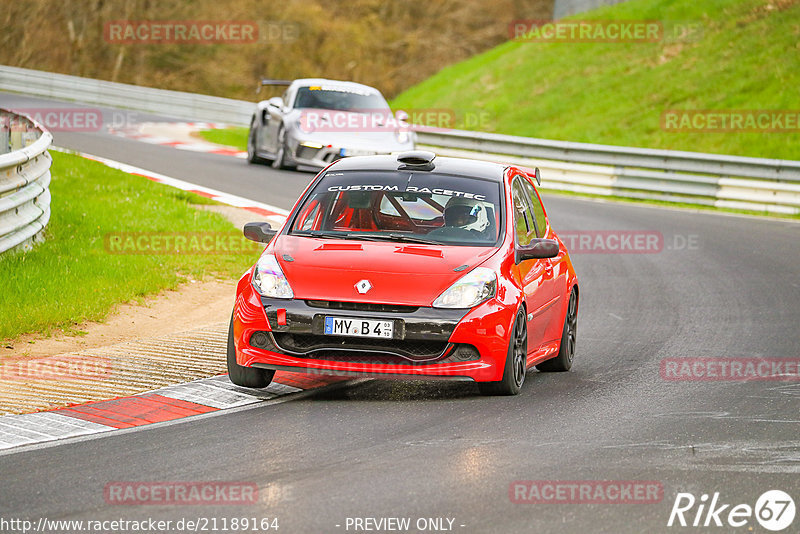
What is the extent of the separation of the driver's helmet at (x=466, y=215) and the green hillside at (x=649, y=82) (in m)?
18.7

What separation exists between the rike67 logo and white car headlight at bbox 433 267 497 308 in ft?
7.62

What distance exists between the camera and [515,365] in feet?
27.0

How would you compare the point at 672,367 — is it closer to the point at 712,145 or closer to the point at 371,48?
the point at 712,145

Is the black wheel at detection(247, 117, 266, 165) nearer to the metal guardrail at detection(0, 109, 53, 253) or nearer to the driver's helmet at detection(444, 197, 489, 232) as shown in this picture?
the metal guardrail at detection(0, 109, 53, 253)

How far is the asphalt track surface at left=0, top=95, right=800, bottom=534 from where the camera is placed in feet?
18.2

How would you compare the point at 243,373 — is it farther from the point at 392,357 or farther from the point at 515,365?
the point at 515,365

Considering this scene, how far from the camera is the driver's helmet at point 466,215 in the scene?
8711 millimetres

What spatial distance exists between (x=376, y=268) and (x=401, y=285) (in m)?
0.21

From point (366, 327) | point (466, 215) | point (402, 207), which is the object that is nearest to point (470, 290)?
point (366, 327)

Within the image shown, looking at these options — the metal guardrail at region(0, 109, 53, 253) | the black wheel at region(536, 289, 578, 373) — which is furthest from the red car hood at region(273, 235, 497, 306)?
the metal guardrail at region(0, 109, 53, 253)

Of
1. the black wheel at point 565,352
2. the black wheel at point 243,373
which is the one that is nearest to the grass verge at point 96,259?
the black wheel at point 243,373

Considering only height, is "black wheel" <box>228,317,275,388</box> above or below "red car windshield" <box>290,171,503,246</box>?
below

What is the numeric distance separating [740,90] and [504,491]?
2488 centimetres

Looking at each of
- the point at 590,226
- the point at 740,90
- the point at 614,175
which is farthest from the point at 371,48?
the point at 590,226
